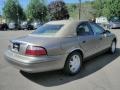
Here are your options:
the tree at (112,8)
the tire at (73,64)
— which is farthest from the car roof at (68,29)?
the tree at (112,8)

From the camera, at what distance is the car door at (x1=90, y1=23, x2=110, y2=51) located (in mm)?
6634

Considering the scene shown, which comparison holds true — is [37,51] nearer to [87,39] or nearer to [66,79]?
[66,79]

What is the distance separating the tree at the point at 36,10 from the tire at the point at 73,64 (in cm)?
4790

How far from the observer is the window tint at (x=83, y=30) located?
234 inches

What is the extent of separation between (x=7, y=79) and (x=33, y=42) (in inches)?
50.6

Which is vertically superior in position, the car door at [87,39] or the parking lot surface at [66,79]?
the car door at [87,39]

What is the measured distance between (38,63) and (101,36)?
295 cm

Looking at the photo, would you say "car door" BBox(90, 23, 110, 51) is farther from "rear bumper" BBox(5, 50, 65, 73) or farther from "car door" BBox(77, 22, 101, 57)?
"rear bumper" BBox(5, 50, 65, 73)

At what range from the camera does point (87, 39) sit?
19.8 ft

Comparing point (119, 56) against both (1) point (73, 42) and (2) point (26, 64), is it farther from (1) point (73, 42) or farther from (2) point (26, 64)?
(2) point (26, 64)

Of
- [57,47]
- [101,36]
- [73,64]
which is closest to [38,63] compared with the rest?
[57,47]

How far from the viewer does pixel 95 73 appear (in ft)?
18.8

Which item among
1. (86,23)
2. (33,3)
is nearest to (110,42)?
(86,23)

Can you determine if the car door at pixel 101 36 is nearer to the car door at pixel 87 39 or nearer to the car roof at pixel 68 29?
the car door at pixel 87 39
